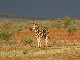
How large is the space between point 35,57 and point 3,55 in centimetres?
321

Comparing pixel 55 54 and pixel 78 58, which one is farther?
pixel 55 54

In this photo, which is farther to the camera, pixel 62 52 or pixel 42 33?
pixel 42 33

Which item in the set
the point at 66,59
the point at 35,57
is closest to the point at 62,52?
the point at 35,57

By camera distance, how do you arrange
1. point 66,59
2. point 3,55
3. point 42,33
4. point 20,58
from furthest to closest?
point 42,33 < point 3,55 < point 20,58 < point 66,59

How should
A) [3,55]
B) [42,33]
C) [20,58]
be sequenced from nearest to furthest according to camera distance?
[20,58]
[3,55]
[42,33]

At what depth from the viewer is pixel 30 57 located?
2794 cm

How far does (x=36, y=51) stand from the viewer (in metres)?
31.5

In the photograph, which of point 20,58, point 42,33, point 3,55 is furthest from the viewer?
point 42,33

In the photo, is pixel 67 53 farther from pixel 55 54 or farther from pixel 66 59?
pixel 66 59

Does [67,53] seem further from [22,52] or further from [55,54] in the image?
[22,52]

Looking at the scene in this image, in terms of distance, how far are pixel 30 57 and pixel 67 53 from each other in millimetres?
3176

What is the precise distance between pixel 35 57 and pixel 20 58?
3.88ft

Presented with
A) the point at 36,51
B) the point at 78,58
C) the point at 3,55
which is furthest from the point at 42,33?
the point at 78,58

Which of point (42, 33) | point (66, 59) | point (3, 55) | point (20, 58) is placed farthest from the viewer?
point (42, 33)
